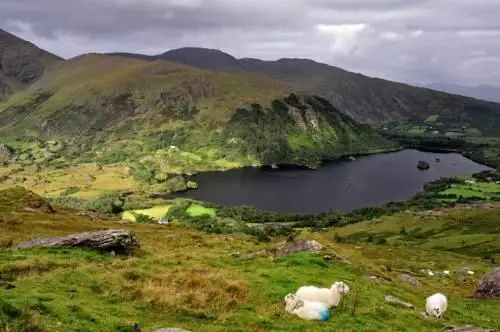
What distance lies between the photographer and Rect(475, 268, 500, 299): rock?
4979 centimetres

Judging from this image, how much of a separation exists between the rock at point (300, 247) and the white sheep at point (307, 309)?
2323 cm

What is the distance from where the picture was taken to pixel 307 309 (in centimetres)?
2861

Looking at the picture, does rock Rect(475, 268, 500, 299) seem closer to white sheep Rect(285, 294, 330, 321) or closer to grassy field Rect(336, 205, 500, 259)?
white sheep Rect(285, 294, 330, 321)

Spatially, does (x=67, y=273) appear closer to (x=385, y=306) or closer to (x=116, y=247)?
(x=116, y=247)

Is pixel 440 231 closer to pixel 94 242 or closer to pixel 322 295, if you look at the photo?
pixel 94 242

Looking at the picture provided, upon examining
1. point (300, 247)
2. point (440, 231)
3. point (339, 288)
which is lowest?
point (440, 231)

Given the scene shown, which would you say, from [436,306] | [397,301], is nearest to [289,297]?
[397,301]

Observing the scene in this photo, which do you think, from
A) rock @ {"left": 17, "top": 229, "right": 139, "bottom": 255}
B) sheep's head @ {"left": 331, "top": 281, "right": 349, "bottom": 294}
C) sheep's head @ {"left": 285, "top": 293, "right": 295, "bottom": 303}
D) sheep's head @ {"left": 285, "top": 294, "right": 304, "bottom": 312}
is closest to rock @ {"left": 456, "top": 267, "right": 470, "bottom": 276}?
sheep's head @ {"left": 331, "top": 281, "right": 349, "bottom": 294}

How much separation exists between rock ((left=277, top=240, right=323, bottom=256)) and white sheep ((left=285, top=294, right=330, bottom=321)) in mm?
23228

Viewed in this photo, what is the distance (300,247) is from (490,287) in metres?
19.1

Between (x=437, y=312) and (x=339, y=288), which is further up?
(x=339, y=288)

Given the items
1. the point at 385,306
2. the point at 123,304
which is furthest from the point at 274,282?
the point at 123,304

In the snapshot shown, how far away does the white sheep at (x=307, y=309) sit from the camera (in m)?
28.3

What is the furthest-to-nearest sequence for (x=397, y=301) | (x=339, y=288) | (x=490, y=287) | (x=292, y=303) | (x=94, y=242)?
(x=490, y=287) → (x=94, y=242) → (x=397, y=301) → (x=339, y=288) → (x=292, y=303)
